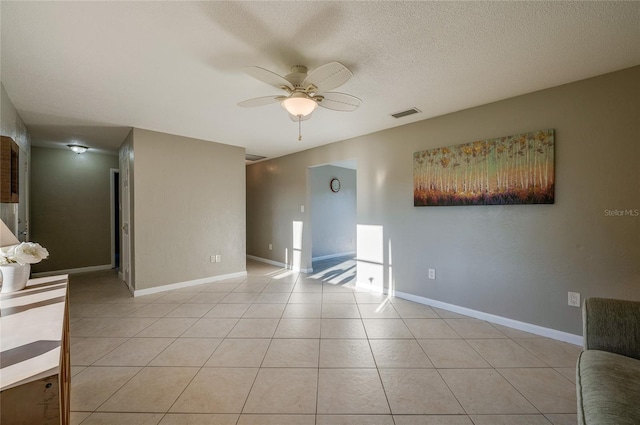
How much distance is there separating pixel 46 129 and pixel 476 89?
556cm

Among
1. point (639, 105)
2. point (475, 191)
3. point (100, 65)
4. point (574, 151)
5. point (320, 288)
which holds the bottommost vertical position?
point (320, 288)

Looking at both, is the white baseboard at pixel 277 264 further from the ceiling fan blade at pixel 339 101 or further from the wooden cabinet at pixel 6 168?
the wooden cabinet at pixel 6 168

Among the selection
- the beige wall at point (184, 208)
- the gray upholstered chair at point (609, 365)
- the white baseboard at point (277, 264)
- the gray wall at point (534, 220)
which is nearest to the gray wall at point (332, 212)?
the white baseboard at point (277, 264)

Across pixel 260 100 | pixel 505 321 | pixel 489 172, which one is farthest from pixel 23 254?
pixel 505 321

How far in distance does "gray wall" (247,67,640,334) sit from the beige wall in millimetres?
2547

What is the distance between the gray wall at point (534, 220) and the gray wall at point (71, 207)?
5520 mm

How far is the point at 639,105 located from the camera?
2.07 m

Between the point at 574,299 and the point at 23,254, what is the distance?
4.20 m

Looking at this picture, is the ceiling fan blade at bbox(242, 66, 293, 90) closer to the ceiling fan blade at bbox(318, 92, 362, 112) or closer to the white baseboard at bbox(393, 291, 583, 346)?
the ceiling fan blade at bbox(318, 92, 362, 112)

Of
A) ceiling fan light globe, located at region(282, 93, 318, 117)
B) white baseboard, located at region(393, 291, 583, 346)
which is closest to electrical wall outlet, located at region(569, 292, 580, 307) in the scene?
white baseboard, located at region(393, 291, 583, 346)

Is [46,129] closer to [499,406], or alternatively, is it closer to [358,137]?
[358,137]

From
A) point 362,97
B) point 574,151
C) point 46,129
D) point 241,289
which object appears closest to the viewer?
point 574,151

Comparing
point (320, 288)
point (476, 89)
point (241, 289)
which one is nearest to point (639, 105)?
point (476, 89)

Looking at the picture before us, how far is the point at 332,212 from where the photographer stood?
6.64m
